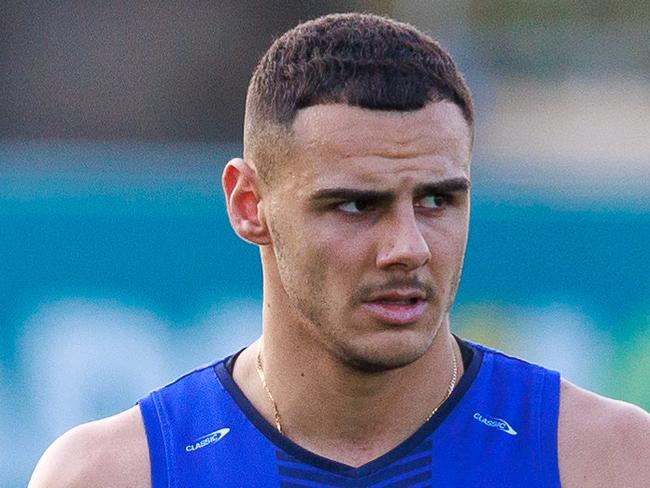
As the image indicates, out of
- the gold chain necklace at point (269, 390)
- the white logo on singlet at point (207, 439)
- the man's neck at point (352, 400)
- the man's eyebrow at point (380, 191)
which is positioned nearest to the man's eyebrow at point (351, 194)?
the man's eyebrow at point (380, 191)

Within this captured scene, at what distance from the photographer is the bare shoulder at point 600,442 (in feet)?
12.6

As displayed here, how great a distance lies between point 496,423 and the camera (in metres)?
3.99

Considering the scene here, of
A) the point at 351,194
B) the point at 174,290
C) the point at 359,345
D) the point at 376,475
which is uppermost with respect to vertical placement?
the point at 351,194

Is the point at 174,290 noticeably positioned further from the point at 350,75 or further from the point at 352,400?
the point at 350,75

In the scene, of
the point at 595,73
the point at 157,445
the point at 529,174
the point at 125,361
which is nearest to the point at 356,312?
the point at 157,445

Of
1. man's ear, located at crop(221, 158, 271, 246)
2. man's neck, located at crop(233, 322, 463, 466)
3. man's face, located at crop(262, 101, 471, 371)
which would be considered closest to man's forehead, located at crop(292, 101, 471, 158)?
man's face, located at crop(262, 101, 471, 371)

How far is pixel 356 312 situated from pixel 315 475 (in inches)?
18.6

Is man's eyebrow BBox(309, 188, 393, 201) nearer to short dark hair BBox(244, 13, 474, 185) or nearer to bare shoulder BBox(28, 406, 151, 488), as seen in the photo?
short dark hair BBox(244, 13, 474, 185)

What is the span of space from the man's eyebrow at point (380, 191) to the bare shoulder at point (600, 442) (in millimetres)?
680

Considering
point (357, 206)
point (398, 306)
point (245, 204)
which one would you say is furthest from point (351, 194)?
point (245, 204)

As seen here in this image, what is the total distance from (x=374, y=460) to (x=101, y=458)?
720mm

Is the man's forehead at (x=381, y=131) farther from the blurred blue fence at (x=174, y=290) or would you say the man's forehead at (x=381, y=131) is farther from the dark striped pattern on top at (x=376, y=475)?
the blurred blue fence at (x=174, y=290)

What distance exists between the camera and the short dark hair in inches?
151

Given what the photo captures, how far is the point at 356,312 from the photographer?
376 centimetres
